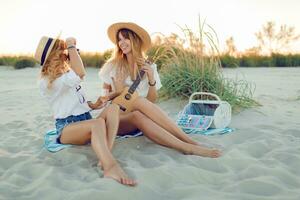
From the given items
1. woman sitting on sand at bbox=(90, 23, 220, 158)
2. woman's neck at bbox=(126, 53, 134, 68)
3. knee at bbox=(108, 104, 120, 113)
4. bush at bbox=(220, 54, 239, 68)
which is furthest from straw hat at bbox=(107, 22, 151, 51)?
bush at bbox=(220, 54, 239, 68)

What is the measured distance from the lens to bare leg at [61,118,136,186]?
3.21 meters

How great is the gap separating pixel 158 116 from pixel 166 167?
0.69 m

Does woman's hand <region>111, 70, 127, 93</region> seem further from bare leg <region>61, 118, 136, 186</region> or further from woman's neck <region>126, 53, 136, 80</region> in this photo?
bare leg <region>61, 118, 136, 186</region>

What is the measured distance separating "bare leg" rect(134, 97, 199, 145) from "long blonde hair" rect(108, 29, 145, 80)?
42 centimetres

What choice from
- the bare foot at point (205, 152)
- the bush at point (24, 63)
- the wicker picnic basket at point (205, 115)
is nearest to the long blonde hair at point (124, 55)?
the wicker picnic basket at point (205, 115)

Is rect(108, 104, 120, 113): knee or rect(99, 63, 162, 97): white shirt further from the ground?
rect(99, 63, 162, 97): white shirt

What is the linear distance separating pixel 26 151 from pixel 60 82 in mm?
750

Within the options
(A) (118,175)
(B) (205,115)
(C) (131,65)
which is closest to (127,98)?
(C) (131,65)

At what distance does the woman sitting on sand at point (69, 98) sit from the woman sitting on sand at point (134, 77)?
212 millimetres

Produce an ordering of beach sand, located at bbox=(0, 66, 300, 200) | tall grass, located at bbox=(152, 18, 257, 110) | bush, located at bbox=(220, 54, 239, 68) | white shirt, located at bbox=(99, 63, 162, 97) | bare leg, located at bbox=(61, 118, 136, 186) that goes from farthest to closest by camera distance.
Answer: bush, located at bbox=(220, 54, 239, 68)
tall grass, located at bbox=(152, 18, 257, 110)
white shirt, located at bbox=(99, 63, 162, 97)
bare leg, located at bbox=(61, 118, 136, 186)
beach sand, located at bbox=(0, 66, 300, 200)

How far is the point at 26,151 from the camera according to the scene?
4105mm

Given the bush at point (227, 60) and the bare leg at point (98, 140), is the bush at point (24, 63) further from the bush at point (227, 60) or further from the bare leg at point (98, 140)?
the bare leg at point (98, 140)

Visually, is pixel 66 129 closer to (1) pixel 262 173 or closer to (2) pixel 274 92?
(1) pixel 262 173

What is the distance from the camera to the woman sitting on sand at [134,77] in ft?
13.1
